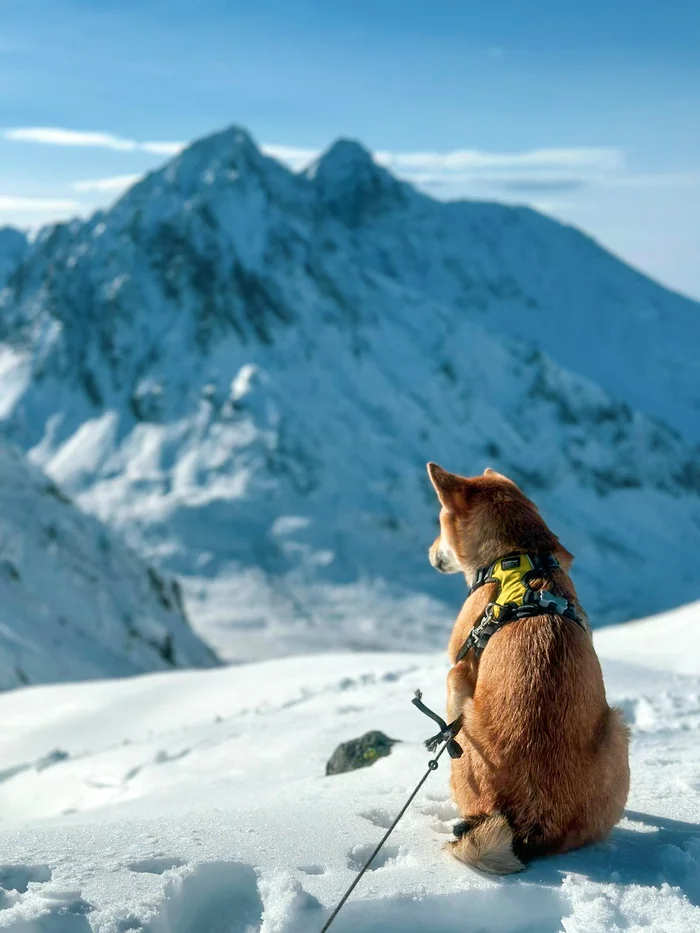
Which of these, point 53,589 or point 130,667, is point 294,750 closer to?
point 130,667

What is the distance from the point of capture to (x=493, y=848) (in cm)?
459

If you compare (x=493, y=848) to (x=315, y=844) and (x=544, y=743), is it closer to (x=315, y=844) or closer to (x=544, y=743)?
(x=544, y=743)

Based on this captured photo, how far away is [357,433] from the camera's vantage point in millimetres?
162625

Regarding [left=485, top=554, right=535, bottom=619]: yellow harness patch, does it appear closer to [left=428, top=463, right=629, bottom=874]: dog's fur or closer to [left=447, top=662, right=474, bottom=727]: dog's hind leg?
[left=428, top=463, right=629, bottom=874]: dog's fur

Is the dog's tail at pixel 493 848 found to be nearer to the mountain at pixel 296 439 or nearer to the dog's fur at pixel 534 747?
the dog's fur at pixel 534 747

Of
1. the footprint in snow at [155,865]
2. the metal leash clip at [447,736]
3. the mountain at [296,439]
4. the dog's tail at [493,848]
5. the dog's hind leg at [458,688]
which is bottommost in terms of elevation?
the mountain at [296,439]

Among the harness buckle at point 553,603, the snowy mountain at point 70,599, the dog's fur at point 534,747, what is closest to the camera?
the dog's fur at point 534,747

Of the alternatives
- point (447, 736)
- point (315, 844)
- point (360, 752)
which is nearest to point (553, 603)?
point (447, 736)

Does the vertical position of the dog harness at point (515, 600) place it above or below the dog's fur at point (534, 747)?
above

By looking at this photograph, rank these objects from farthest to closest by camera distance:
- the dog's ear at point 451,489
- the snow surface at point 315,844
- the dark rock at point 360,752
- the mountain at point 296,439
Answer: the mountain at point 296,439 → the dark rock at point 360,752 → the dog's ear at point 451,489 → the snow surface at point 315,844

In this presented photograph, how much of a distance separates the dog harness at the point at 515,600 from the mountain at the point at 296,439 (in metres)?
107

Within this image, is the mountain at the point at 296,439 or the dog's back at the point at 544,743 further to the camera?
the mountain at the point at 296,439

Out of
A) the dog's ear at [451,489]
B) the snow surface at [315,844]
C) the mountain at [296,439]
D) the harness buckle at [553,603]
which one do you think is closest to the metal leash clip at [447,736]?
the snow surface at [315,844]

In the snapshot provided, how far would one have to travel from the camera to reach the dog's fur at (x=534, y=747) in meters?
4.71
